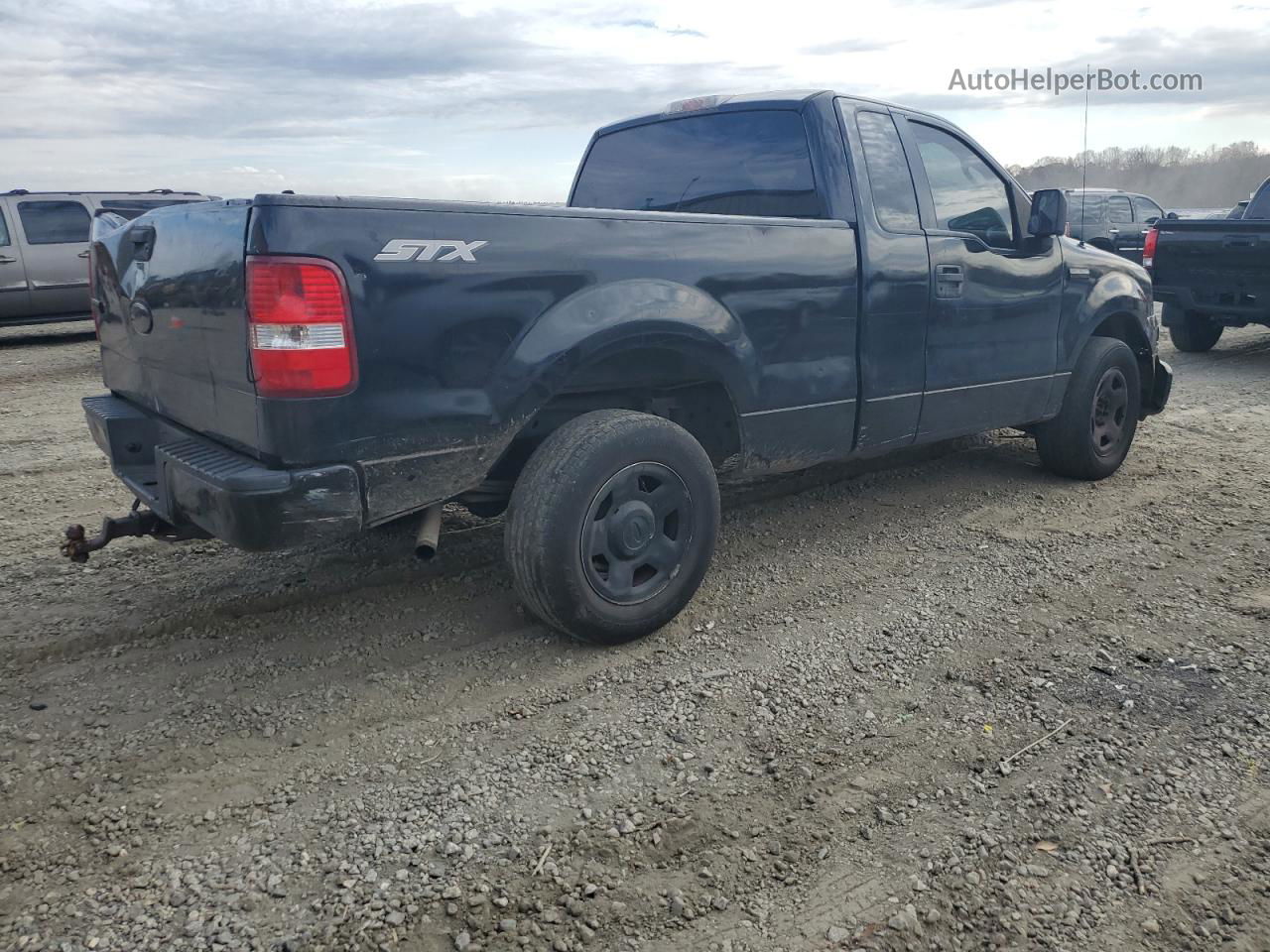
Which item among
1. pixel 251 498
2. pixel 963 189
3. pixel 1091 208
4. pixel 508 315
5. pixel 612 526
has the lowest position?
pixel 612 526

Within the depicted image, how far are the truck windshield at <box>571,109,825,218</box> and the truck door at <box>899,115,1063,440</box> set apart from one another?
0.63 m

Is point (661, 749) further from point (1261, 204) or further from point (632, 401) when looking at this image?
point (1261, 204)

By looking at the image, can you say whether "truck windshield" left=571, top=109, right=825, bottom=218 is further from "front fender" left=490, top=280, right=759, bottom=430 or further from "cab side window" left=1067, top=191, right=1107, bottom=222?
"cab side window" left=1067, top=191, right=1107, bottom=222

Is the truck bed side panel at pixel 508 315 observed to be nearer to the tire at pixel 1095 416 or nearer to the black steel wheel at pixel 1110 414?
the tire at pixel 1095 416

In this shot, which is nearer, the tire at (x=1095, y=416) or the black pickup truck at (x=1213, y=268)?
the tire at (x=1095, y=416)

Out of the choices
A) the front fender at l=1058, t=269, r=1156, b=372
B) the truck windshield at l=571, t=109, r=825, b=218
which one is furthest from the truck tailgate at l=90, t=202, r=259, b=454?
→ the front fender at l=1058, t=269, r=1156, b=372

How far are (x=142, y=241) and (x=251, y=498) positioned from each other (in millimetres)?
1236

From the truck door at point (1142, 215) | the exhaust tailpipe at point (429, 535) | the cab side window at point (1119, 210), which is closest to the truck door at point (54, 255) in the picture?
the exhaust tailpipe at point (429, 535)

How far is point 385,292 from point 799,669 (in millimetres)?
1826

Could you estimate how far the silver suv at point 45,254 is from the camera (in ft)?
39.6

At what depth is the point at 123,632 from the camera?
3.71 metres

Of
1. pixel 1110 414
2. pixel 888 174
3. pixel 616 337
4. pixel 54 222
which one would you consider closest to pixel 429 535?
pixel 616 337

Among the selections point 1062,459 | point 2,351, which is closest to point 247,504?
point 1062,459

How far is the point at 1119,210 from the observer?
18.3 meters
